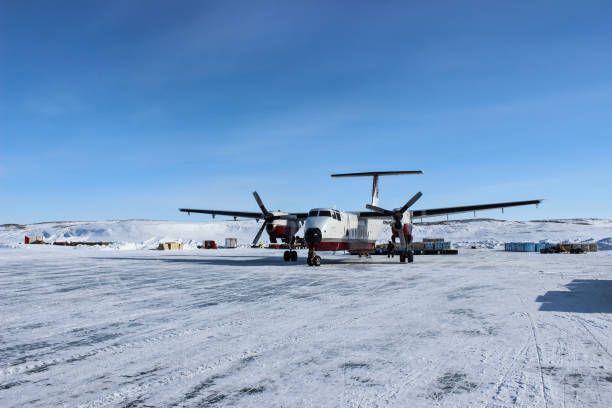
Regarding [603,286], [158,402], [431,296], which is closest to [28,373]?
[158,402]

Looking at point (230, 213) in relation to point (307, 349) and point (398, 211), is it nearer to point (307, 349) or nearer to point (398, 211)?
point (398, 211)

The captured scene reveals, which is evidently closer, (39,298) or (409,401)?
(409,401)

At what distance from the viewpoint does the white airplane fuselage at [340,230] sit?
2280cm

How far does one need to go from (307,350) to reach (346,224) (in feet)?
68.9

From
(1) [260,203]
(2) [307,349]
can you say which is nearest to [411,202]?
(1) [260,203]

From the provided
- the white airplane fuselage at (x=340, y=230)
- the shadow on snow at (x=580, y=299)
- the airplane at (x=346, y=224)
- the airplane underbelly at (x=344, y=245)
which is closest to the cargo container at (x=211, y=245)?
the airplane at (x=346, y=224)

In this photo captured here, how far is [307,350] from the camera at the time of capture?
16.9 feet

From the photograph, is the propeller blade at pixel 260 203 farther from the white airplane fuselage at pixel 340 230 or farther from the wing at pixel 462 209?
the wing at pixel 462 209

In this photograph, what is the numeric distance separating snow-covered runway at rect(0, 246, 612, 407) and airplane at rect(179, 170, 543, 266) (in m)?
13.2

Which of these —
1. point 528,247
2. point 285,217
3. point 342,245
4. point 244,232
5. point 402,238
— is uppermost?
point 244,232

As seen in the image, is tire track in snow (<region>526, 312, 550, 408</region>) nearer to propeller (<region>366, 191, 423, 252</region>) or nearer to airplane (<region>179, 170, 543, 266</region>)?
airplane (<region>179, 170, 543, 266</region>)

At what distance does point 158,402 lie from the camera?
136 inches

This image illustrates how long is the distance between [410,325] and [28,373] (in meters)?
5.37

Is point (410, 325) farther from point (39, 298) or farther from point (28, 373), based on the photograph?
point (39, 298)
